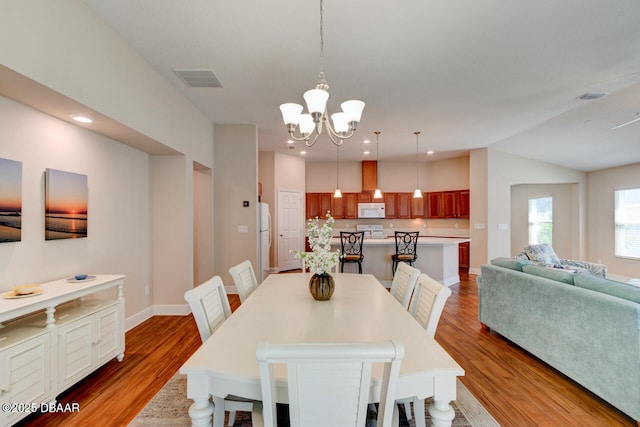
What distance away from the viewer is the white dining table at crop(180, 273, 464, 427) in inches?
42.1

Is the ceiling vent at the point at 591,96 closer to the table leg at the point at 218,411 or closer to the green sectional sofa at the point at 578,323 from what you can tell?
the green sectional sofa at the point at 578,323

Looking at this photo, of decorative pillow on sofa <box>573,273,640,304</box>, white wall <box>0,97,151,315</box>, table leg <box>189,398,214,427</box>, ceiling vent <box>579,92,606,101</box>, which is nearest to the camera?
table leg <box>189,398,214,427</box>

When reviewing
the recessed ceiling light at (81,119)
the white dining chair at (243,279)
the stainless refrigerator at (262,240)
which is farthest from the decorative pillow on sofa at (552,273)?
the recessed ceiling light at (81,119)

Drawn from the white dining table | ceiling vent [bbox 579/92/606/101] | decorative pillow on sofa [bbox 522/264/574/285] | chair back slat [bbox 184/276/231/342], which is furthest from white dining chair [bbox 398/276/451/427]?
ceiling vent [bbox 579/92/606/101]

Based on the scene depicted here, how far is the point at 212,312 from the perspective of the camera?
172cm

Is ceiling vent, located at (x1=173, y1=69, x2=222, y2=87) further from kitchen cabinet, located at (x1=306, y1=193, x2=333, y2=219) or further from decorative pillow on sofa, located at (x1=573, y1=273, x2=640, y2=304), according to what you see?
kitchen cabinet, located at (x1=306, y1=193, x2=333, y2=219)

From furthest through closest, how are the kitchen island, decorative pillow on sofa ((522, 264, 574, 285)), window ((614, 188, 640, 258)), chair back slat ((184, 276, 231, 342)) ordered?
window ((614, 188, 640, 258))
the kitchen island
decorative pillow on sofa ((522, 264, 574, 285))
chair back slat ((184, 276, 231, 342))

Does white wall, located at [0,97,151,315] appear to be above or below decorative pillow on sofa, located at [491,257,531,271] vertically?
above

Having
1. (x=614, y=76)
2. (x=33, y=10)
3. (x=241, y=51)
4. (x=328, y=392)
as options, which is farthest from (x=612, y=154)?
(x=33, y=10)

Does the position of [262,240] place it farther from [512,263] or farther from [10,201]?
[512,263]

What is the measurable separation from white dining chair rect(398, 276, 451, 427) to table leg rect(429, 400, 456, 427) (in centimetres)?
38

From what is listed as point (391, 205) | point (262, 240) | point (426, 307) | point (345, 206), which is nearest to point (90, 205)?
point (262, 240)

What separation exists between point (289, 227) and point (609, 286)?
598 centimetres

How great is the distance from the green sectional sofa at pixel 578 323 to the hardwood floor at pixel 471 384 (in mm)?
122
